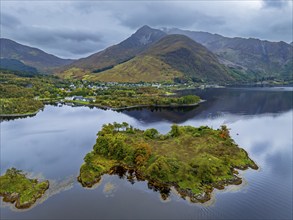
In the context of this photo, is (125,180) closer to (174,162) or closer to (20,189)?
(174,162)

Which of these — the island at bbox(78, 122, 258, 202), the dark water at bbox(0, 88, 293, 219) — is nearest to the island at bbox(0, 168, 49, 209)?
the dark water at bbox(0, 88, 293, 219)

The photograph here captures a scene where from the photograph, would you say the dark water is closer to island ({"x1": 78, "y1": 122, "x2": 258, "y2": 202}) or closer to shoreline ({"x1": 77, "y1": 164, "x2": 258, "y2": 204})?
shoreline ({"x1": 77, "y1": 164, "x2": 258, "y2": 204})

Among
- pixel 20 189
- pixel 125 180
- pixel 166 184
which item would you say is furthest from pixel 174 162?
pixel 20 189

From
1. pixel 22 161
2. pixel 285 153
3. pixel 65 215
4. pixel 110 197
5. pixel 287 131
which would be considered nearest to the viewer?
pixel 65 215

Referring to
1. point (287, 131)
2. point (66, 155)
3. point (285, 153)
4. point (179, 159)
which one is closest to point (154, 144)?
point (179, 159)

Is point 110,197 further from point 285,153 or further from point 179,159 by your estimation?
point 285,153

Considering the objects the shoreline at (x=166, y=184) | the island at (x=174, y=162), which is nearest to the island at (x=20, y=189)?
the shoreline at (x=166, y=184)
